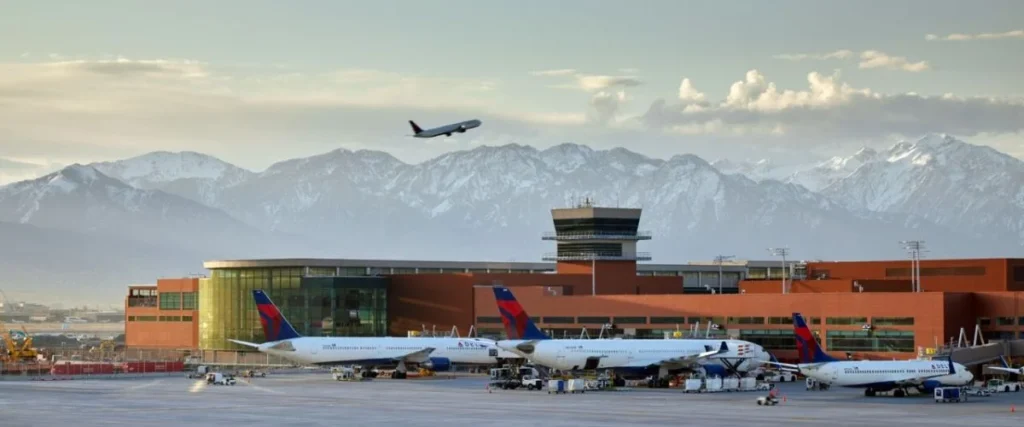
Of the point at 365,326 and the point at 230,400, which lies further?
the point at 365,326

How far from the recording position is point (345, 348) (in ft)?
407

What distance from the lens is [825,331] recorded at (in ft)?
433

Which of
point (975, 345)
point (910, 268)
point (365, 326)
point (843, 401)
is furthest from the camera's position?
point (910, 268)

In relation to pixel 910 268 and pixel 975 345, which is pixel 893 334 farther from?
pixel 910 268

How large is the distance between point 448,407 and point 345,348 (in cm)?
3667

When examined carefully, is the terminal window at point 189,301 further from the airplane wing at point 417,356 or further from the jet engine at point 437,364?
the airplane wing at point 417,356

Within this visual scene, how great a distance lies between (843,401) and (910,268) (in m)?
88.4

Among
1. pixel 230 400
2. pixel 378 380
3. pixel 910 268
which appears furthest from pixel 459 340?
pixel 910 268

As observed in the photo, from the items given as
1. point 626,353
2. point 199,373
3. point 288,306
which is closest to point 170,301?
point 288,306

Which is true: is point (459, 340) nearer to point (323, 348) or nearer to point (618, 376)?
point (323, 348)

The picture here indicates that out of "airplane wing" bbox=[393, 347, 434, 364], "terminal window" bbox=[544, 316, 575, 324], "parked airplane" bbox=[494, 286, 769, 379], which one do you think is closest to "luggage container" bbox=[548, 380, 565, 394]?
"parked airplane" bbox=[494, 286, 769, 379]

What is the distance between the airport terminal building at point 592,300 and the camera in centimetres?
12788

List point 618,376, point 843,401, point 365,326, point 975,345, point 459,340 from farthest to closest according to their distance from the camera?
point 365,326, point 459,340, point 975,345, point 618,376, point 843,401

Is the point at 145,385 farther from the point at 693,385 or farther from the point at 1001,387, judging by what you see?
the point at 1001,387
